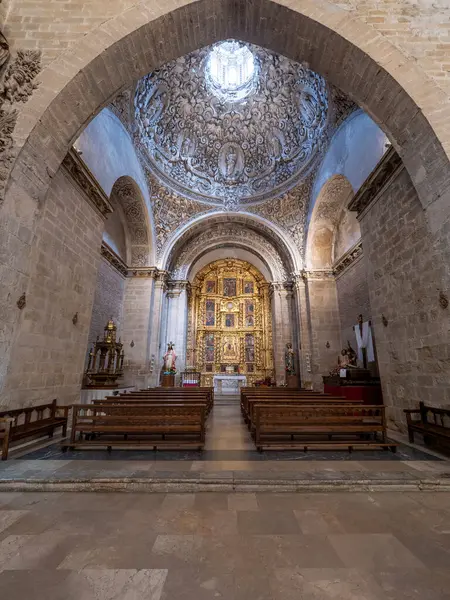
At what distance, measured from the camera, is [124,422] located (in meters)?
4.25

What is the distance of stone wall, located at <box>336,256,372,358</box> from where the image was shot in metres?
9.88

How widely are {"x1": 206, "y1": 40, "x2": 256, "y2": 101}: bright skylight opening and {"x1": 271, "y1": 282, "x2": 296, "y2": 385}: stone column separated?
10.0 metres

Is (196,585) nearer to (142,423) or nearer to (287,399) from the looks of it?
(142,423)

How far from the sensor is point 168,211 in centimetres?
1387

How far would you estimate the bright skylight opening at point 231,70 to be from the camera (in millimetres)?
13461

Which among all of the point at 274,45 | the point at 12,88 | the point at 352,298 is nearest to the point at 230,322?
the point at 352,298

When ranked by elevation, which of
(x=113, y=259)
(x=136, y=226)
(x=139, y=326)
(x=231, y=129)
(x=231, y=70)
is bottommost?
(x=139, y=326)

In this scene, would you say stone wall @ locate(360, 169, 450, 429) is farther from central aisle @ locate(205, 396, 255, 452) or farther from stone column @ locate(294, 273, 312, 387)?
stone column @ locate(294, 273, 312, 387)

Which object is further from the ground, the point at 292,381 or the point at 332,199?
the point at 332,199

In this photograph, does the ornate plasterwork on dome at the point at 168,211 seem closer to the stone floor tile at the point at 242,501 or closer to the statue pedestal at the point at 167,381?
the statue pedestal at the point at 167,381

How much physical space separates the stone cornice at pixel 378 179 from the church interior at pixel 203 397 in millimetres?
39

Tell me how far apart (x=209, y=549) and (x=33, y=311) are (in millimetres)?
4803

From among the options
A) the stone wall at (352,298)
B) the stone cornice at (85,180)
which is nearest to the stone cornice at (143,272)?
the stone cornice at (85,180)

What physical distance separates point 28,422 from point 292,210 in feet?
43.7
